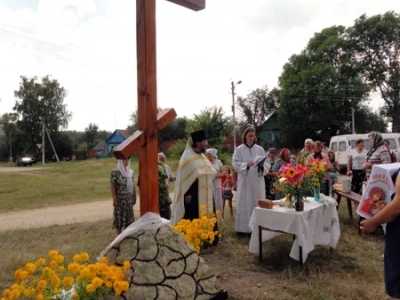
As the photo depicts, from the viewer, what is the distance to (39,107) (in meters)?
48.9

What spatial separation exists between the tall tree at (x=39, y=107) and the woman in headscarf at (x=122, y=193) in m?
46.8

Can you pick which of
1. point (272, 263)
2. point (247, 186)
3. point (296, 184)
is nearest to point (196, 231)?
point (272, 263)

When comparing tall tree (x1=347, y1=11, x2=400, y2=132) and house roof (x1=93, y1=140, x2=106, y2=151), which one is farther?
house roof (x1=93, y1=140, x2=106, y2=151)

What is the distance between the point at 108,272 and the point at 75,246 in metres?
3.77

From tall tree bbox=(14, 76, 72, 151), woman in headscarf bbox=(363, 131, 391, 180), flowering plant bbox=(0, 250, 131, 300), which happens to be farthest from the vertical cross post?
tall tree bbox=(14, 76, 72, 151)

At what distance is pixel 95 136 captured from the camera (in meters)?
64.9

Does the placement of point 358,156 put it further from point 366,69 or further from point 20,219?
point 366,69

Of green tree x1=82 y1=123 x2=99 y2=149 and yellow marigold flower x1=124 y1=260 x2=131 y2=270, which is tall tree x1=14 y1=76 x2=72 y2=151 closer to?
green tree x1=82 y1=123 x2=99 y2=149

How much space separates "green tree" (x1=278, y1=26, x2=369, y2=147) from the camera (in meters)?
33.4

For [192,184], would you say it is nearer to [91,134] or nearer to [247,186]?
[247,186]

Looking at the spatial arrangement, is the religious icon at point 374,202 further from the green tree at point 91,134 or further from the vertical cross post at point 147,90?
the green tree at point 91,134

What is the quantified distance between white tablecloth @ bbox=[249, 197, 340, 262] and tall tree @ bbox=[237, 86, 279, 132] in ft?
120

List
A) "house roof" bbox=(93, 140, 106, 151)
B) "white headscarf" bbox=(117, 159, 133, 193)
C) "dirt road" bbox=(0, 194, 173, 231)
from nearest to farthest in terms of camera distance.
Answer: "white headscarf" bbox=(117, 159, 133, 193)
"dirt road" bbox=(0, 194, 173, 231)
"house roof" bbox=(93, 140, 106, 151)

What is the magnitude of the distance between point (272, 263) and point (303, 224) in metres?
0.71
